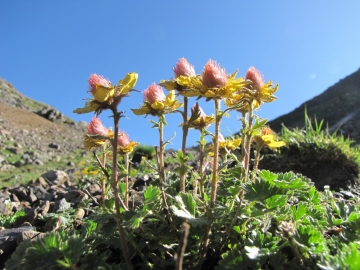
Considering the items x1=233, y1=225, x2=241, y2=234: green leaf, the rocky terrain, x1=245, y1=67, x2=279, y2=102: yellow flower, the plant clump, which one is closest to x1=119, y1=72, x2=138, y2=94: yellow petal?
x1=245, y1=67, x2=279, y2=102: yellow flower

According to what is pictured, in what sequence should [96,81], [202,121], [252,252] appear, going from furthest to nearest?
[202,121] → [96,81] → [252,252]

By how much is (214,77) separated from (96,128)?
707mm

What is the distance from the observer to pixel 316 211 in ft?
5.38

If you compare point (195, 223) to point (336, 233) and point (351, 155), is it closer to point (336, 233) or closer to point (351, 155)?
point (336, 233)

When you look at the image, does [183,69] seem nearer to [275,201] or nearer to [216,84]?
[216,84]

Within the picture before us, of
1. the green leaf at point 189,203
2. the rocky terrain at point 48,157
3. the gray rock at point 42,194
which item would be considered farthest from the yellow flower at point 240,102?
the gray rock at point 42,194

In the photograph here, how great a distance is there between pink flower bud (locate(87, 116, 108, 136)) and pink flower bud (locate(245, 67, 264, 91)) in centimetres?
79

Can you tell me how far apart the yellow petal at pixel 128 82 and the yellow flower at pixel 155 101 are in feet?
0.78

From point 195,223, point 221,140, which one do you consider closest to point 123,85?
point 195,223

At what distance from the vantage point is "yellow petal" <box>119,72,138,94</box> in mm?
1459

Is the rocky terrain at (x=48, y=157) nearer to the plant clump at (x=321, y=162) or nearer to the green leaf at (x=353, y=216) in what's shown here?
the green leaf at (x=353, y=216)

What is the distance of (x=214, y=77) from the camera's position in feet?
4.95

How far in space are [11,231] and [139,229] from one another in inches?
44.1

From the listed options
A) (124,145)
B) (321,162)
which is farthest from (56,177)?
(124,145)
